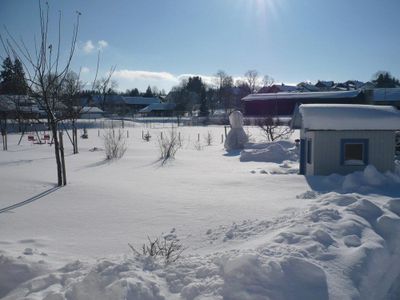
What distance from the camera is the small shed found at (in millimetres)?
11211

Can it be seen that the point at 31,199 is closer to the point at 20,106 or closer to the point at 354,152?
the point at 354,152

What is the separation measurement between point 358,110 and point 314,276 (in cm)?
895

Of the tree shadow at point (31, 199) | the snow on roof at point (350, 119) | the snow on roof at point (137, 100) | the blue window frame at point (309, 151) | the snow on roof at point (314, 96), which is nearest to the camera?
the tree shadow at point (31, 199)

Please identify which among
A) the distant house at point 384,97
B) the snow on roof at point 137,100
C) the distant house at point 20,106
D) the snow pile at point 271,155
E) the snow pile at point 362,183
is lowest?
the snow pile at point 271,155

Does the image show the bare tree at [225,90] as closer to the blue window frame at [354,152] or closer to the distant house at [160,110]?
the distant house at [160,110]

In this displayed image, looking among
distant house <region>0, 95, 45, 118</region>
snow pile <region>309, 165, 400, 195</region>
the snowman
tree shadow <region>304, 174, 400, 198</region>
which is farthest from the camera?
the snowman

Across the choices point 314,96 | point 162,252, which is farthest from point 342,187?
point 314,96

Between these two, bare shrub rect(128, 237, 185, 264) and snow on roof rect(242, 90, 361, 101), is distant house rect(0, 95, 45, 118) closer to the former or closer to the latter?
bare shrub rect(128, 237, 185, 264)

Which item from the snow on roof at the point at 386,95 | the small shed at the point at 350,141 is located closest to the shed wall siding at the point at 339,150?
the small shed at the point at 350,141

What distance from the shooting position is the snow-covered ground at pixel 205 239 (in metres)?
4.04

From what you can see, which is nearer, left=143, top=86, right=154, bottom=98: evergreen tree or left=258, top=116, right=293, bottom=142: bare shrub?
left=258, top=116, right=293, bottom=142: bare shrub

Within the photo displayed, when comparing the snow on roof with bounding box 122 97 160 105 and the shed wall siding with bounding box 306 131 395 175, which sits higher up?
the snow on roof with bounding box 122 97 160 105

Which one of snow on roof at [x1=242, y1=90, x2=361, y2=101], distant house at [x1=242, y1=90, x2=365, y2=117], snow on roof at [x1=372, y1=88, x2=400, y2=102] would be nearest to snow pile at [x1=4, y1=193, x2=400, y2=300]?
distant house at [x1=242, y1=90, x2=365, y2=117]

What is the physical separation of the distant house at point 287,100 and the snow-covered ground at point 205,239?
43037mm
